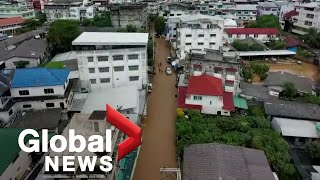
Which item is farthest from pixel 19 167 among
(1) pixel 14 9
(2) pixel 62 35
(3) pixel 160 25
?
(1) pixel 14 9

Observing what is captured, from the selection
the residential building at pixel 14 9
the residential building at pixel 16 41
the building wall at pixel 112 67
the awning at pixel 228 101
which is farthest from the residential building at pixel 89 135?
the residential building at pixel 14 9

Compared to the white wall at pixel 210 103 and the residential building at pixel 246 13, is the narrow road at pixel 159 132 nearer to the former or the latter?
the white wall at pixel 210 103

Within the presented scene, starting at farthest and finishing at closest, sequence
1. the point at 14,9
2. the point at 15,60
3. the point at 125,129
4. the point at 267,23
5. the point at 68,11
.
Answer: the point at 14,9, the point at 68,11, the point at 267,23, the point at 15,60, the point at 125,129

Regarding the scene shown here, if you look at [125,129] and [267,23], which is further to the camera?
[267,23]

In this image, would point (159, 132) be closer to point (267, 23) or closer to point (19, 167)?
point (19, 167)

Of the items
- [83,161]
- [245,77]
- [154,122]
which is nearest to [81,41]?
[154,122]

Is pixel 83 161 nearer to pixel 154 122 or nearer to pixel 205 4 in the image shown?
pixel 154 122
